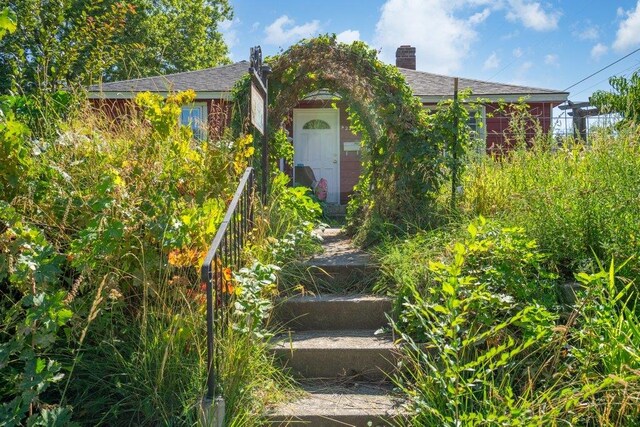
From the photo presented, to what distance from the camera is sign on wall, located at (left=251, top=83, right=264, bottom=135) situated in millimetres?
4287

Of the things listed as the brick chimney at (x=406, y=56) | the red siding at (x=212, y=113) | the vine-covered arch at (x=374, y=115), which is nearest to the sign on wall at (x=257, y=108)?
the red siding at (x=212, y=113)

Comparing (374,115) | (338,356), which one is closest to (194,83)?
(374,115)

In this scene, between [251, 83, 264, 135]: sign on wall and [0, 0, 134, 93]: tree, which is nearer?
[251, 83, 264, 135]: sign on wall

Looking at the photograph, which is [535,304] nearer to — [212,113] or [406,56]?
[212,113]

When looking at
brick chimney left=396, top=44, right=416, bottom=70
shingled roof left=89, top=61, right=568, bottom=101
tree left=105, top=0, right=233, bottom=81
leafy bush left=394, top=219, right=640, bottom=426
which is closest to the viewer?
leafy bush left=394, top=219, right=640, bottom=426

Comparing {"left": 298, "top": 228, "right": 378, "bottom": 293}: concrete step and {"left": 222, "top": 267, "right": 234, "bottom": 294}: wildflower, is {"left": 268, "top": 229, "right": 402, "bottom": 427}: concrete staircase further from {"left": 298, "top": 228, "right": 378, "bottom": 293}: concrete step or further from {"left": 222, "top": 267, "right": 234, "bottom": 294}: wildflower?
{"left": 222, "top": 267, "right": 234, "bottom": 294}: wildflower

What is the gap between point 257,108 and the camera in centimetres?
452

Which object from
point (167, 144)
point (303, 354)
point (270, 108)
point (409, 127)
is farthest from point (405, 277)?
point (270, 108)

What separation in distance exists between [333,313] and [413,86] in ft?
26.6

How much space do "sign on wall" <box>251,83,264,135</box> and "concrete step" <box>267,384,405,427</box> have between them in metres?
2.06

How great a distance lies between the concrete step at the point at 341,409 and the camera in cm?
289

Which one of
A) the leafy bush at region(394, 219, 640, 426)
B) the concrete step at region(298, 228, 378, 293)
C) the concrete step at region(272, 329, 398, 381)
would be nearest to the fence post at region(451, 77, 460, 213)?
the concrete step at region(298, 228, 378, 293)

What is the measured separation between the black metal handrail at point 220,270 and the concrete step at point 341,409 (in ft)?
1.40

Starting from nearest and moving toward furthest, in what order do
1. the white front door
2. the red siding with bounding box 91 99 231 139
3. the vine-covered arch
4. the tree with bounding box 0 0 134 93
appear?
the red siding with bounding box 91 99 231 139, the tree with bounding box 0 0 134 93, the vine-covered arch, the white front door
